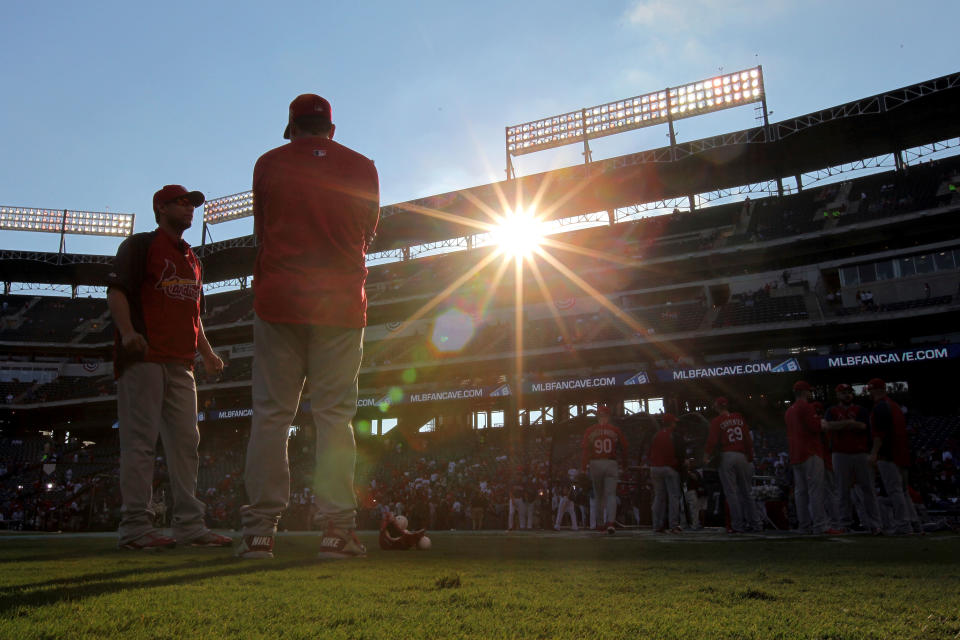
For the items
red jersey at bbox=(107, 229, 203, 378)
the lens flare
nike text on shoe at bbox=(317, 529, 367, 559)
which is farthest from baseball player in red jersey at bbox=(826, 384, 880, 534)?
the lens flare

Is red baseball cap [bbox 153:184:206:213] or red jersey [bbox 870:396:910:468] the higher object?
red baseball cap [bbox 153:184:206:213]

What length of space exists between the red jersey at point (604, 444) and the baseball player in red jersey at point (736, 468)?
1.29 metres

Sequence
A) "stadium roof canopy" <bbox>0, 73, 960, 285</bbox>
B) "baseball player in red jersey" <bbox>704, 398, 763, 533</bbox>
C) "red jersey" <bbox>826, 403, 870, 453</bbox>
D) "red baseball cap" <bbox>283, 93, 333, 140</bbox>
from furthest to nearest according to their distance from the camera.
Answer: "stadium roof canopy" <bbox>0, 73, 960, 285</bbox> → "baseball player in red jersey" <bbox>704, 398, 763, 533</bbox> → "red jersey" <bbox>826, 403, 870, 453</bbox> → "red baseball cap" <bbox>283, 93, 333, 140</bbox>

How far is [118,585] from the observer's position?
2172mm

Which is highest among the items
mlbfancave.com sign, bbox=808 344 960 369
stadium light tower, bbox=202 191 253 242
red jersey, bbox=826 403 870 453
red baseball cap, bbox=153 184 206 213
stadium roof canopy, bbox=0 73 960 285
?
stadium light tower, bbox=202 191 253 242

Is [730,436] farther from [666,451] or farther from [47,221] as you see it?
[47,221]

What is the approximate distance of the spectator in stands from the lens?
3.37 meters

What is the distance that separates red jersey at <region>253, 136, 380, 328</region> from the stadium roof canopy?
3318cm

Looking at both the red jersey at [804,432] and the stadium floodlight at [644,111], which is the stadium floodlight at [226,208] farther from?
the red jersey at [804,432]

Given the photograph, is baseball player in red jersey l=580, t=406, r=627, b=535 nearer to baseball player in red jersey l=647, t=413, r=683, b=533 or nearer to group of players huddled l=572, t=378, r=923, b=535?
group of players huddled l=572, t=378, r=923, b=535

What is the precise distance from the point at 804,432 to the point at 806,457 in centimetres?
29

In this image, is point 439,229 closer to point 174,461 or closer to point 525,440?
point 525,440

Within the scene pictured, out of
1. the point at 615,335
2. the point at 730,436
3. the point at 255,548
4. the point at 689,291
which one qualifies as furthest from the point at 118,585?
the point at 689,291

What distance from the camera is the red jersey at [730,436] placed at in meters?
8.48
